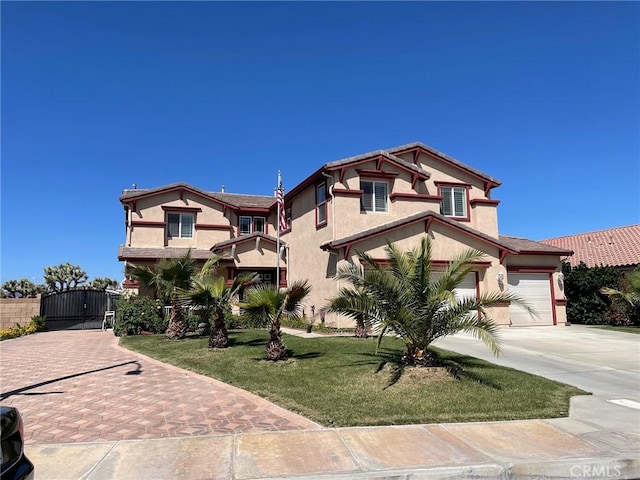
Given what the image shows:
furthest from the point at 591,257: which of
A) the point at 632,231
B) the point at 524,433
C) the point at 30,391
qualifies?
the point at 30,391

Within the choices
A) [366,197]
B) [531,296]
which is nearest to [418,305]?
[366,197]

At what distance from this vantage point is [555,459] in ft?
18.4

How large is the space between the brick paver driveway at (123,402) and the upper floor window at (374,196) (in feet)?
39.2

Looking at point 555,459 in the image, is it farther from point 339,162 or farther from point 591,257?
point 591,257

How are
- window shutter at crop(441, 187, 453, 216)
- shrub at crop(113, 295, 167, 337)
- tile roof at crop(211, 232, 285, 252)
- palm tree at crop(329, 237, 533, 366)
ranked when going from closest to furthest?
palm tree at crop(329, 237, 533, 366), shrub at crop(113, 295, 167, 337), window shutter at crop(441, 187, 453, 216), tile roof at crop(211, 232, 285, 252)

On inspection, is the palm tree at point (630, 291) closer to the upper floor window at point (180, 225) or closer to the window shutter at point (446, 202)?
the window shutter at point (446, 202)

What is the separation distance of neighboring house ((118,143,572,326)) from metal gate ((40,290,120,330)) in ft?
9.55

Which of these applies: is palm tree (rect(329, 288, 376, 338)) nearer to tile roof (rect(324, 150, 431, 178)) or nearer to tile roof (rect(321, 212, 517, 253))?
tile roof (rect(321, 212, 517, 253))

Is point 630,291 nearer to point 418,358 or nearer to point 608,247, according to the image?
point 608,247

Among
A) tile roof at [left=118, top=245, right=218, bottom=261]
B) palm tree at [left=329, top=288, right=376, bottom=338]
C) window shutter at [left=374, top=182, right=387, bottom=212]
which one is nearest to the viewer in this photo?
palm tree at [left=329, top=288, right=376, bottom=338]

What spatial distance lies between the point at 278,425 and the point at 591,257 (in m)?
28.3

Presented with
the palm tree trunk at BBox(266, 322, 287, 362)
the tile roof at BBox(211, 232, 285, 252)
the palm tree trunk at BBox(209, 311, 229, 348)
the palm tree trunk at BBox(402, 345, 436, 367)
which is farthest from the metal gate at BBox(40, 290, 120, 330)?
the palm tree trunk at BBox(402, 345, 436, 367)

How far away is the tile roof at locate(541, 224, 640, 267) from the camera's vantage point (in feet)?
86.0

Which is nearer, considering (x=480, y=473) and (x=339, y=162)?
(x=480, y=473)
